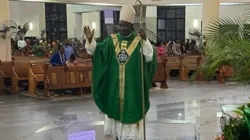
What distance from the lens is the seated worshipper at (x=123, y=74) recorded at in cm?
481

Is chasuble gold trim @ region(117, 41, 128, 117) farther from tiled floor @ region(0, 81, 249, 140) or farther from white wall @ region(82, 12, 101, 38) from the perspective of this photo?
white wall @ region(82, 12, 101, 38)

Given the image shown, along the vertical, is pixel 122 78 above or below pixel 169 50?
above

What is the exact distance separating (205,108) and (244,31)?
18.4 ft

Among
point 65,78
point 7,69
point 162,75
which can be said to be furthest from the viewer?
point 162,75

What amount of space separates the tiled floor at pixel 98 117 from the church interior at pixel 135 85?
0.02 m

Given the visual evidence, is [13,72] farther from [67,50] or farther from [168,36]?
[168,36]

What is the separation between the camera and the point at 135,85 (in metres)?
4.89

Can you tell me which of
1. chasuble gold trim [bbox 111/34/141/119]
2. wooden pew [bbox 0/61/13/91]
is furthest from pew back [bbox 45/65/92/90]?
chasuble gold trim [bbox 111/34/141/119]

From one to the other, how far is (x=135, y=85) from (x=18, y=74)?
8.85 metres

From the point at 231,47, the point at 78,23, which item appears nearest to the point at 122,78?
the point at 231,47

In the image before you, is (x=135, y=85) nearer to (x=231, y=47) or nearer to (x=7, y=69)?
(x=231, y=47)

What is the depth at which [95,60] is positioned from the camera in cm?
485

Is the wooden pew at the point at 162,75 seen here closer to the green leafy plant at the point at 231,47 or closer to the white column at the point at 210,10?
the white column at the point at 210,10

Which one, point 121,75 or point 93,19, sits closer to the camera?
point 121,75
